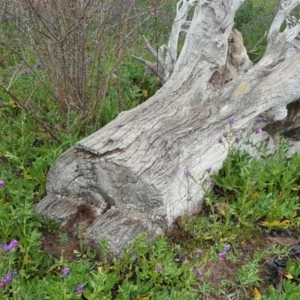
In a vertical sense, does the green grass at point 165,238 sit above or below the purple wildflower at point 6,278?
below

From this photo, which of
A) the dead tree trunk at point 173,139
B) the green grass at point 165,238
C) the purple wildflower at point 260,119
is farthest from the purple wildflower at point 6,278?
the purple wildflower at point 260,119

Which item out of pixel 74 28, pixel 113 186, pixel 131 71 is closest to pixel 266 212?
pixel 113 186

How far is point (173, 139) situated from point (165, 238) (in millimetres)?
760

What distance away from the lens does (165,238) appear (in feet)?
10.9

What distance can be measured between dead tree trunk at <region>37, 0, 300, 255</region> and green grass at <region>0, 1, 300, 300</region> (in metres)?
0.14

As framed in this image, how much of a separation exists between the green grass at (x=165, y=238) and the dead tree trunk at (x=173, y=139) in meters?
0.14

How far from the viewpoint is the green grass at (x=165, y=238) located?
2896 millimetres

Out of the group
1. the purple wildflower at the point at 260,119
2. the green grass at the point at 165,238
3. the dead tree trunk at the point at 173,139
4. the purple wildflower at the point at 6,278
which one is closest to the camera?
the purple wildflower at the point at 6,278

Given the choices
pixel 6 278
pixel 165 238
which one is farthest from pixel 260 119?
pixel 6 278

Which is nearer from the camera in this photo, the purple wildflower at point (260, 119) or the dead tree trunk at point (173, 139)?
the dead tree trunk at point (173, 139)

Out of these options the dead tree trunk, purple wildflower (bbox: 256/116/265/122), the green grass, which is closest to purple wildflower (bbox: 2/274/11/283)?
the green grass

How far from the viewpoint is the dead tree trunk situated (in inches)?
133

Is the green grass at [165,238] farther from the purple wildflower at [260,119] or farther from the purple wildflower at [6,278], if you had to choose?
the purple wildflower at [260,119]

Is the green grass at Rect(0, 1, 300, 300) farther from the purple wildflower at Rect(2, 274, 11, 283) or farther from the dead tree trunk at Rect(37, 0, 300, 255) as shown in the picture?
the dead tree trunk at Rect(37, 0, 300, 255)
